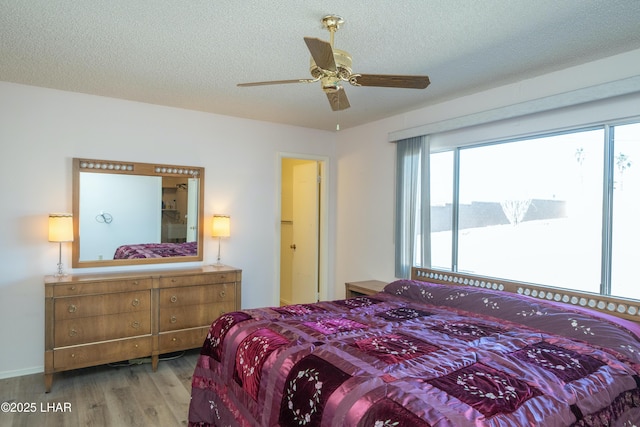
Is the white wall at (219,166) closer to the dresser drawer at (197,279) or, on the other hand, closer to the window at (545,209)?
the window at (545,209)

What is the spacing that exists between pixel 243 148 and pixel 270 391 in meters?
3.19

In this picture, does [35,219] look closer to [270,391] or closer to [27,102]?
Result: [27,102]

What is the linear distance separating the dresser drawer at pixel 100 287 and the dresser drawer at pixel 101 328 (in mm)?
218

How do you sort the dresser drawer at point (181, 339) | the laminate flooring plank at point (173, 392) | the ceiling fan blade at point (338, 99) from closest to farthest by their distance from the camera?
the ceiling fan blade at point (338, 99) < the laminate flooring plank at point (173, 392) < the dresser drawer at point (181, 339)

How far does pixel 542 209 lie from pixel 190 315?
3.24 m

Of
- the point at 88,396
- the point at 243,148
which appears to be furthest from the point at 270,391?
the point at 243,148

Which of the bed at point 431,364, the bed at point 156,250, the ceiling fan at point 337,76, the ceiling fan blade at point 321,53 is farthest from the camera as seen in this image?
the bed at point 156,250

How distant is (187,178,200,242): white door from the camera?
4.10m

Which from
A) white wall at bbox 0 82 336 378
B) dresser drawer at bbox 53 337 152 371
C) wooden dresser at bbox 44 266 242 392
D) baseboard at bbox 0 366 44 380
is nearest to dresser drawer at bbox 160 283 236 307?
wooden dresser at bbox 44 266 242 392

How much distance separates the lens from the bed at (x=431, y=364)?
4.51 feet

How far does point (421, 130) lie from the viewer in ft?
12.4

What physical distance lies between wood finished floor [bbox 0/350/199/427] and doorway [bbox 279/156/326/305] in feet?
6.69

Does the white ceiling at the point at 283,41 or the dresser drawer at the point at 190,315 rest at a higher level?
the white ceiling at the point at 283,41

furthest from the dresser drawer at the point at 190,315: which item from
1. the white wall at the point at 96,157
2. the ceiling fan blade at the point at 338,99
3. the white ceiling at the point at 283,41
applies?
the ceiling fan blade at the point at 338,99
